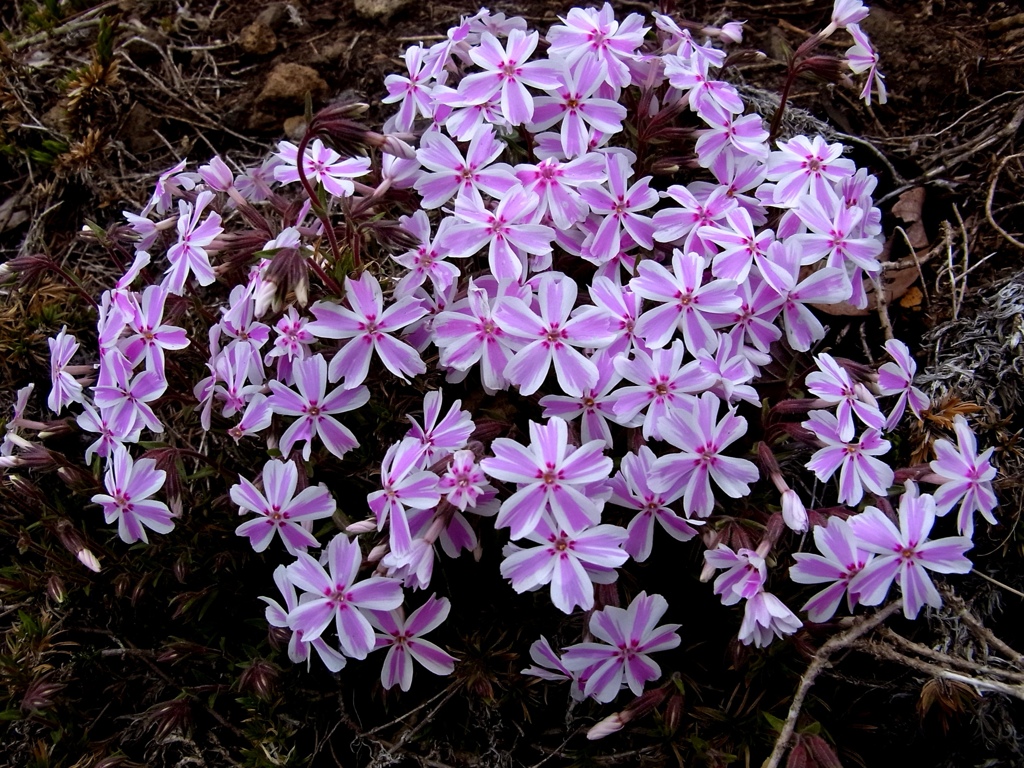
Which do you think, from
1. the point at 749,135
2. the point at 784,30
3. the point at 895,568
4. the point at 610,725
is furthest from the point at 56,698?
the point at 784,30

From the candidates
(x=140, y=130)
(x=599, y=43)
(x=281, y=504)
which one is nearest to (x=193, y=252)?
(x=281, y=504)

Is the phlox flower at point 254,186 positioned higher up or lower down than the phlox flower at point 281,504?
higher up

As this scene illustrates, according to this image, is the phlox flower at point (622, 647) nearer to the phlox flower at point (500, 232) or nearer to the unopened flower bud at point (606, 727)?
the unopened flower bud at point (606, 727)

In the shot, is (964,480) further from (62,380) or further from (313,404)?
(62,380)

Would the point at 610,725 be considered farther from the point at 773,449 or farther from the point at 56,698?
the point at 56,698

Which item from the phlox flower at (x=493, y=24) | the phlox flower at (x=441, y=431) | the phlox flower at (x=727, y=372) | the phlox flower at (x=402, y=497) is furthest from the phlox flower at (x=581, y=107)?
the phlox flower at (x=402, y=497)
